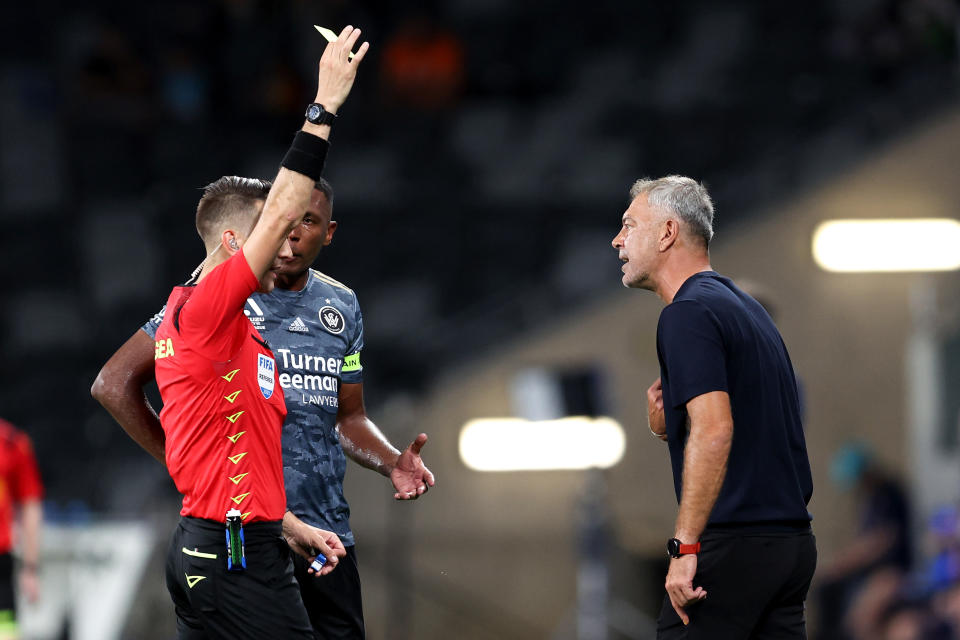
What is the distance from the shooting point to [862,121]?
454 inches

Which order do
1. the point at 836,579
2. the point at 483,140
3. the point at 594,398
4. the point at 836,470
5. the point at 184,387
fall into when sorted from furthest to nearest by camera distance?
the point at 483,140 < the point at 836,470 < the point at 836,579 < the point at 594,398 < the point at 184,387

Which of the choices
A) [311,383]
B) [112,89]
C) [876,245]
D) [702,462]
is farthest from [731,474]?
[112,89]

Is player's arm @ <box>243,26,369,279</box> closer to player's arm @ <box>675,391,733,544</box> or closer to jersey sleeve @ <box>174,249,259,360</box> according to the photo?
jersey sleeve @ <box>174,249,259,360</box>

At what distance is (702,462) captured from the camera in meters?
3.75

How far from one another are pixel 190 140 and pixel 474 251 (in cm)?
309

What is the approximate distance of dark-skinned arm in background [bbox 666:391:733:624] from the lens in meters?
3.76

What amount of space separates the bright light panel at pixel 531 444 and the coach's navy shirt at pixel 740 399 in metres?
7.76

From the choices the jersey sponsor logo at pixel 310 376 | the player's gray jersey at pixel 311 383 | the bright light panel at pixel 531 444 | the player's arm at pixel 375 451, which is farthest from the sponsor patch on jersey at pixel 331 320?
the bright light panel at pixel 531 444

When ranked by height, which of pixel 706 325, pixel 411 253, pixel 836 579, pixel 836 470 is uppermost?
pixel 411 253

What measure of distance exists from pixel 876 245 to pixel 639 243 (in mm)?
8057

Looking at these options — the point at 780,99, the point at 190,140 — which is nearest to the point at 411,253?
the point at 190,140

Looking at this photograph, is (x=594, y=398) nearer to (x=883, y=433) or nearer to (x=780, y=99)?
(x=883, y=433)


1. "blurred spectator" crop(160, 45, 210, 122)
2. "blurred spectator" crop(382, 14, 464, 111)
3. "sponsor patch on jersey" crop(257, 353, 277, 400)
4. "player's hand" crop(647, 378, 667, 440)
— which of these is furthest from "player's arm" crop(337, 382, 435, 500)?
"blurred spectator" crop(160, 45, 210, 122)

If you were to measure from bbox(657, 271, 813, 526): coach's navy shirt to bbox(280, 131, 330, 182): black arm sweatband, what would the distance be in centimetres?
108
